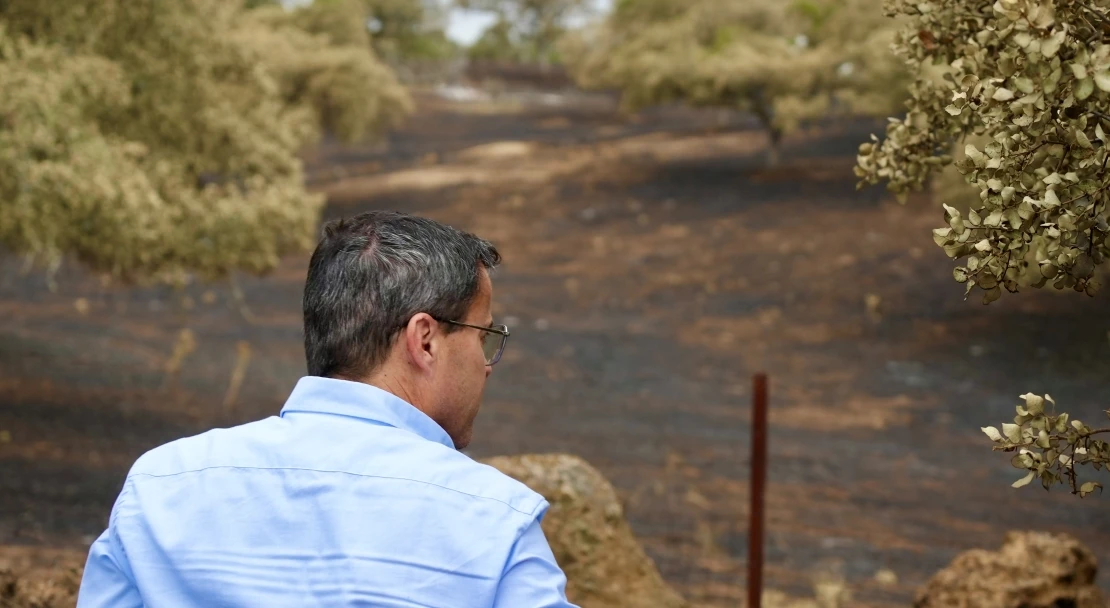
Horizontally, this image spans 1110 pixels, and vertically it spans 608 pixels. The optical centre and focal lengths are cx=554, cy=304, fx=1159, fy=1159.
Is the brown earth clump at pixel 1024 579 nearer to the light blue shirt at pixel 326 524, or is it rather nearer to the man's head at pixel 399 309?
the man's head at pixel 399 309

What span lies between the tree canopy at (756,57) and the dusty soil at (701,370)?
2.26m

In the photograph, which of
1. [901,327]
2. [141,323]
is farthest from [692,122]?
[141,323]

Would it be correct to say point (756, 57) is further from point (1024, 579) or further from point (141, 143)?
point (1024, 579)

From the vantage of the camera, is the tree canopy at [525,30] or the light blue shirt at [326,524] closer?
the light blue shirt at [326,524]

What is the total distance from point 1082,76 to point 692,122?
132 feet

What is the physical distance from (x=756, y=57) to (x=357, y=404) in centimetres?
2827

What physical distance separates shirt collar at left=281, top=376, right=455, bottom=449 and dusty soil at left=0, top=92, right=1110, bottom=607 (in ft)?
24.5

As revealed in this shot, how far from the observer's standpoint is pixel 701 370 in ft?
58.2

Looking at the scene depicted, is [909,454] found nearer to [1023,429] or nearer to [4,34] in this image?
[4,34]

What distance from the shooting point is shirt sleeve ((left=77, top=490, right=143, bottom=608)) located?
1589 millimetres

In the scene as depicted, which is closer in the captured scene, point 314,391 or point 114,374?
point 314,391

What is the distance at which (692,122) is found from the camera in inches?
1636

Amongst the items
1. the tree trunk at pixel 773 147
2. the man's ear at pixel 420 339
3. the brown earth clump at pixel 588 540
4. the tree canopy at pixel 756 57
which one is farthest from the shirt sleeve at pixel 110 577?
the tree trunk at pixel 773 147

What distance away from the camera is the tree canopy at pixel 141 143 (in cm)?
1073
